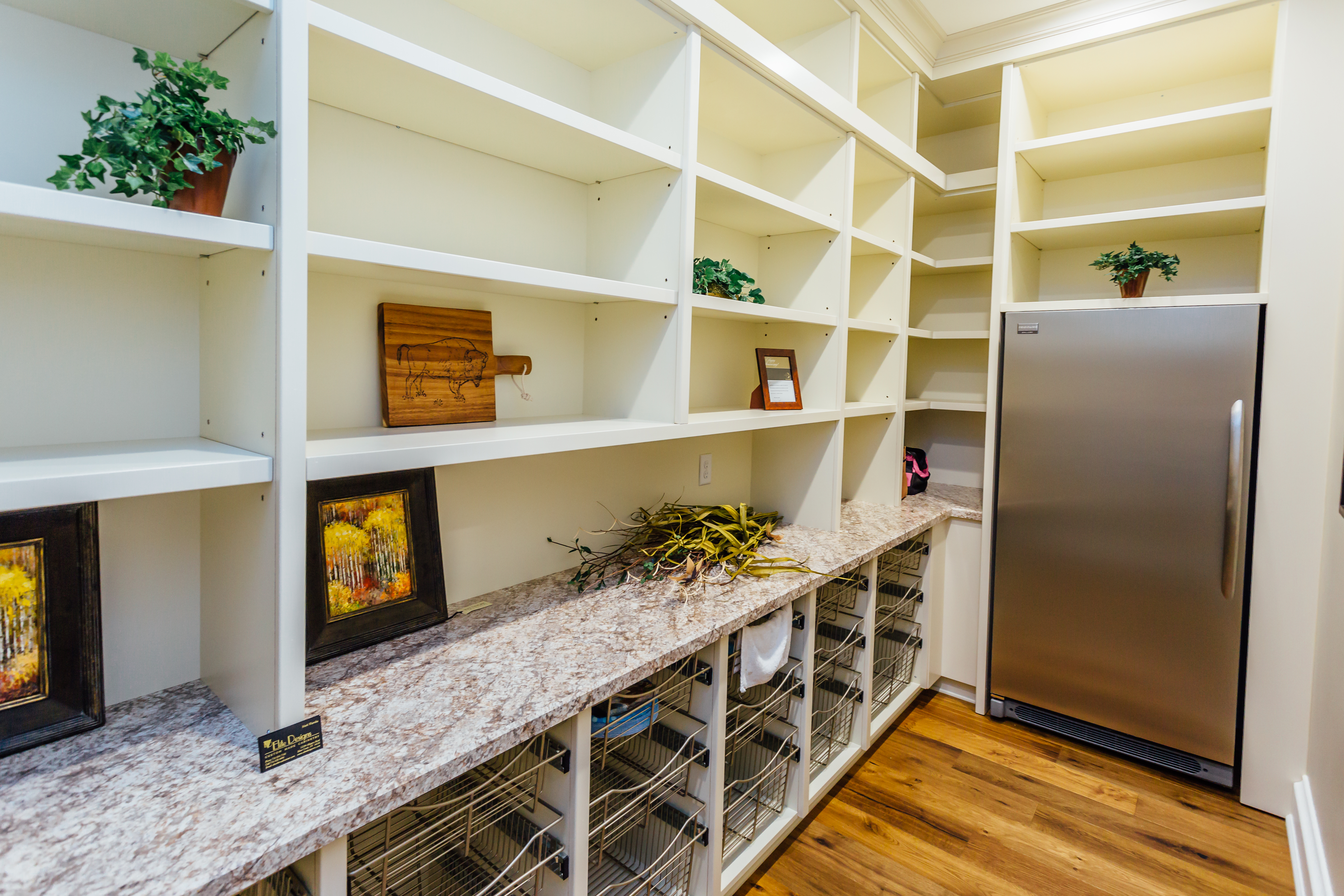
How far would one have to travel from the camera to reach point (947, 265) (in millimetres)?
2965

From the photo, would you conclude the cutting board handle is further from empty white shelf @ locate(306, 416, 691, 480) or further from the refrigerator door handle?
the refrigerator door handle

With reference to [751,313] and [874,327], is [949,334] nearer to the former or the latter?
[874,327]

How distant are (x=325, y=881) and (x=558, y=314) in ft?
4.33

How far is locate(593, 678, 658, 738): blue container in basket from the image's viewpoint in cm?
142

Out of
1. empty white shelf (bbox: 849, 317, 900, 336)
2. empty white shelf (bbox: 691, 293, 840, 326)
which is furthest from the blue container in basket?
empty white shelf (bbox: 849, 317, 900, 336)

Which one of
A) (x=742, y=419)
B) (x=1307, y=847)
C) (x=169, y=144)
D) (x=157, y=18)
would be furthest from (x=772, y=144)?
(x=1307, y=847)

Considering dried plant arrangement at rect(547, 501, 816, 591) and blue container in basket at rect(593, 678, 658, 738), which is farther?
dried plant arrangement at rect(547, 501, 816, 591)

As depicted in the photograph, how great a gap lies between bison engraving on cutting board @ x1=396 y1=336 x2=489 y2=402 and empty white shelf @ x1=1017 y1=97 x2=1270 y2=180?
222 cm

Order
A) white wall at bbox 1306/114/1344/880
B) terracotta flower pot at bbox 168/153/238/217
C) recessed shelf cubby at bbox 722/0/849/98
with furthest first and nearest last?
recessed shelf cubby at bbox 722/0/849/98
white wall at bbox 1306/114/1344/880
terracotta flower pot at bbox 168/153/238/217

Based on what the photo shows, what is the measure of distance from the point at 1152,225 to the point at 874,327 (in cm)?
102

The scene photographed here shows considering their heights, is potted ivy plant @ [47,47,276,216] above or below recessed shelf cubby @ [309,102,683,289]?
below

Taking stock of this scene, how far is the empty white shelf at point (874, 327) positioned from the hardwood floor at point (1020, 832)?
154cm

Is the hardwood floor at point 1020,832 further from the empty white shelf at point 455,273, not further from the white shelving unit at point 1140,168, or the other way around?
the empty white shelf at point 455,273

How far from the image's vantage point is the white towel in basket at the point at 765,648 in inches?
67.9
